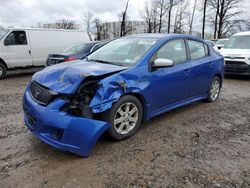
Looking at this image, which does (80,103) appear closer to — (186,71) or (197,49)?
(186,71)

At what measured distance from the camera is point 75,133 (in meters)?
2.99

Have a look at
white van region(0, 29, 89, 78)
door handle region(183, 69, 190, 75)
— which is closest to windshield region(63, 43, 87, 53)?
white van region(0, 29, 89, 78)

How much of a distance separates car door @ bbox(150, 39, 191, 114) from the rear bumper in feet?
18.5

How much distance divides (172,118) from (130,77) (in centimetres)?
159

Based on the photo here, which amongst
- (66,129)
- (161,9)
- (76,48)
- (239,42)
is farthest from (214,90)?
(161,9)

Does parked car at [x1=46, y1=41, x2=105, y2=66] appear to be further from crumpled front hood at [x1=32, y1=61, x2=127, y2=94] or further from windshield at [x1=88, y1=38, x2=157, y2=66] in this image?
crumpled front hood at [x1=32, y1=61, x2=127, y2=94]

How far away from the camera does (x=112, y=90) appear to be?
340 centimetres

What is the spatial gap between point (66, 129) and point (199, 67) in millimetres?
3217

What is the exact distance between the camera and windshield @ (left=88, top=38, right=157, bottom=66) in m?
4.10

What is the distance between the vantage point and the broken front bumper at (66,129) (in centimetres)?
300

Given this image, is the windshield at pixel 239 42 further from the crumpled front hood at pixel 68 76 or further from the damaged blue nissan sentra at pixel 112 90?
the crumpled front hood at pixel 68 76

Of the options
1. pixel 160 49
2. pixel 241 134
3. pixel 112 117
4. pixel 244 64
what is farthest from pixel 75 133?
pixel 244 64

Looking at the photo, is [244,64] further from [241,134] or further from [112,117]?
[112,117]

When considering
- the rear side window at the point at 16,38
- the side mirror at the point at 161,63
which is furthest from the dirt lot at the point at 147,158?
the rear side window at the point at 16,38
